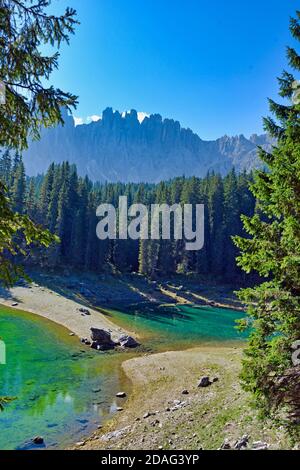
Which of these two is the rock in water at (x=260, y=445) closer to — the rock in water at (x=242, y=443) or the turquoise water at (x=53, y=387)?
the rock in water at (x=242, y=443)

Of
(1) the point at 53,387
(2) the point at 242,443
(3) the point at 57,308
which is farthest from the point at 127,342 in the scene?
(2) the point at 242,443

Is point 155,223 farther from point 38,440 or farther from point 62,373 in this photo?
point 38,440

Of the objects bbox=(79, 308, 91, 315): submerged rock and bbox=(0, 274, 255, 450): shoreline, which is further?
bbox=(79, 308, 91, 315): submerged rock

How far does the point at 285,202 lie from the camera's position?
11.2 metres

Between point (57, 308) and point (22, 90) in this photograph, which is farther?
point (57, 308)

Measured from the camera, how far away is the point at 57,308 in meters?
44.4

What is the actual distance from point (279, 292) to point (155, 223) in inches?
2412

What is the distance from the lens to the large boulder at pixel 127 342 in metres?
32.7

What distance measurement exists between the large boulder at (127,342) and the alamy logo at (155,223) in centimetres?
3862

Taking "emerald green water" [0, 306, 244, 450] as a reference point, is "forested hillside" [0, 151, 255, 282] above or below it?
above

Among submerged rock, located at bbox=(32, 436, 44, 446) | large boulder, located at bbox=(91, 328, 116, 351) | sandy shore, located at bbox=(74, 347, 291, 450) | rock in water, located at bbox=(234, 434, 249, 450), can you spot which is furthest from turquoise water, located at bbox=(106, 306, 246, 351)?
rock in water, located at bbox=(234, 434, 249, 450)

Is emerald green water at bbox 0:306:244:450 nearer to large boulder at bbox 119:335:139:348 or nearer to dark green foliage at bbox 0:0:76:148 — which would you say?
large boulder at bbox 119:335:139:348

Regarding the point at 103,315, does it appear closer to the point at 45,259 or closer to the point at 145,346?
the point at 145,346

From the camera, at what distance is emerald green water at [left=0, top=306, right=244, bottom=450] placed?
1777cm
